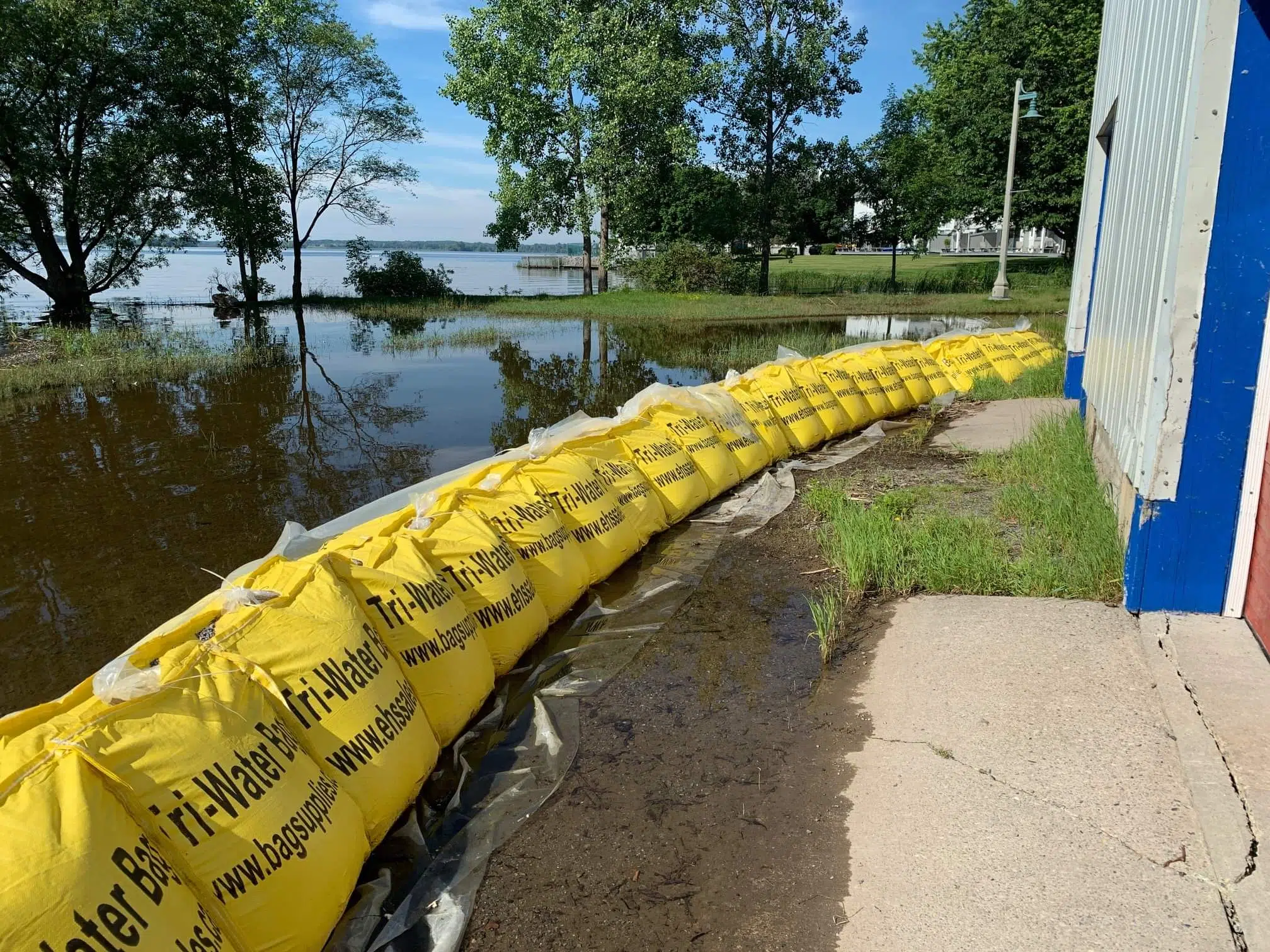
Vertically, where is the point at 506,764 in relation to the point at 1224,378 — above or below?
below

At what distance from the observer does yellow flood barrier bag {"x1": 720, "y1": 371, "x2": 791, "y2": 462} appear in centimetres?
690

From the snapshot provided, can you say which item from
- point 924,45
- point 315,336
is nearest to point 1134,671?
point 315,336

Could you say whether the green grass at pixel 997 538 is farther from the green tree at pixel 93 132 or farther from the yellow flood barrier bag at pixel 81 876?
the green tree at pixel 93 132

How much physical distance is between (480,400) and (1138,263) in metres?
8.12

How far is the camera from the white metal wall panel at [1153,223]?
312 cm

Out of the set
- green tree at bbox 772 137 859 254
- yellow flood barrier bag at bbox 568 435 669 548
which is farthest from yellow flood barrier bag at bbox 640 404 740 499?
green tree at bbox 772 137 859 254

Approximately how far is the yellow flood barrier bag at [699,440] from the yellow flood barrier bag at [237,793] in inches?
151

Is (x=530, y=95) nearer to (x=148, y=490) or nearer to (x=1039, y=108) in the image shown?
(x=1039, y=108)

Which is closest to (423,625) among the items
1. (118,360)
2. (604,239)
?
(118,360)

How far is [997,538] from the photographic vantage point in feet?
15.1

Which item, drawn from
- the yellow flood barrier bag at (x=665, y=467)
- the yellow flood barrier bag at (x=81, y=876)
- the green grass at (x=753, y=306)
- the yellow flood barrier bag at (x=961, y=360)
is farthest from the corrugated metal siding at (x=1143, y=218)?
the green grass at (x=753, y=306)

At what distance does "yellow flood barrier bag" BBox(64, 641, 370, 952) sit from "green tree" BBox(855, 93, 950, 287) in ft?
109

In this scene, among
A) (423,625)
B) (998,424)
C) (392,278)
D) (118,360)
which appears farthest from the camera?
(392,278)

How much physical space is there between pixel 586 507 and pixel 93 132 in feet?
75.8
